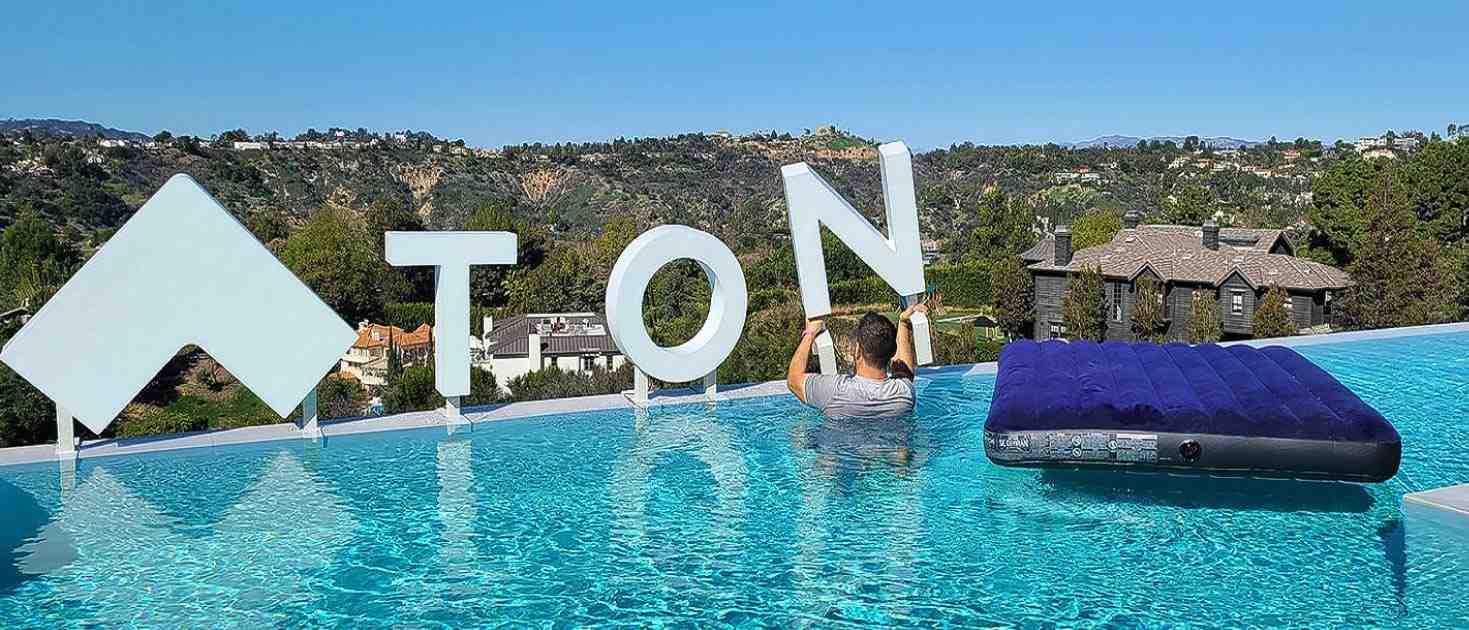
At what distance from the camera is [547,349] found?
28.1 metres

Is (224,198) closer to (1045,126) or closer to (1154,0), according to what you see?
(1154,0)

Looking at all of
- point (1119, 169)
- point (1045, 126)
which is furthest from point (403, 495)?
point (1119, 169)

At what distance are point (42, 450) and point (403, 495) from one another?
286 centimetres

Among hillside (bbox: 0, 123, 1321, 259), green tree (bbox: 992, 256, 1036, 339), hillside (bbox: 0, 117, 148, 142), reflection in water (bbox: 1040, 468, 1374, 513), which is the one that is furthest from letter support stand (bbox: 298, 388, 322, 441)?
hillside (bbox: 0, 117, 148, 142)

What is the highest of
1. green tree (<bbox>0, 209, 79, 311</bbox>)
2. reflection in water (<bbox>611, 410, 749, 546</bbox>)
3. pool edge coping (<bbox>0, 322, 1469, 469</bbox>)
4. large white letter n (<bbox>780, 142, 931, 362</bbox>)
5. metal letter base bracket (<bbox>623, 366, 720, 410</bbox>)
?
green tree (<bbox>0, 209, 79, 311</bbox>)

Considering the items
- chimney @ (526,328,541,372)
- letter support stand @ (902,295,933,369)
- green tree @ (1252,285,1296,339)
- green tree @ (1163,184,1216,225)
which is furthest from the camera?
green tree @ (1163,184,1216,225)

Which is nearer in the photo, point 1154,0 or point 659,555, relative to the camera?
point 659,555

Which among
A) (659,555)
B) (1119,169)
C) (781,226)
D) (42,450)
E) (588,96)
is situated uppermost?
(588,96)

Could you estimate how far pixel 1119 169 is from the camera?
267ft

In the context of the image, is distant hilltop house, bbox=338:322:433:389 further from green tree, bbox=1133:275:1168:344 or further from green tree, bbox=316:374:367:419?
green tree, bbox=1133:275:1168:344

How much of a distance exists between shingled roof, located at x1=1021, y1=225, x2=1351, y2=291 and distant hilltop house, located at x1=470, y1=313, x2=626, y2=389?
14372 mm

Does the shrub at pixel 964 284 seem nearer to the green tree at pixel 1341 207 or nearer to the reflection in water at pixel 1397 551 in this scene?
the green tree at pixel 1341 207

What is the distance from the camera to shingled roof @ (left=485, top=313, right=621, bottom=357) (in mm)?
28266

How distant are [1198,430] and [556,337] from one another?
23606mm
